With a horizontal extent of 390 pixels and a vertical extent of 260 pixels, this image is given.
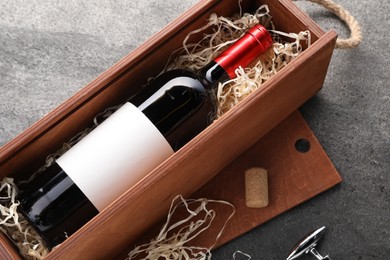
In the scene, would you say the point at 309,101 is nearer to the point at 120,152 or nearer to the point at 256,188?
the point at 256,188

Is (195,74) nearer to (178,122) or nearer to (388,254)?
(178,122)

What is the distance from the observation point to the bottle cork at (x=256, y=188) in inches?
42.2

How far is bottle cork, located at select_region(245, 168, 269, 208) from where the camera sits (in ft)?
3.51

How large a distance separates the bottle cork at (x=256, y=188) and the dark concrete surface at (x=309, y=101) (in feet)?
0.19

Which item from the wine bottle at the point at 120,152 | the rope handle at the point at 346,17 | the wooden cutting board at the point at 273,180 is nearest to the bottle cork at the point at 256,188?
the wooden cutting board at the point at 273,180

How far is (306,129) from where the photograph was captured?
1152 millimetres

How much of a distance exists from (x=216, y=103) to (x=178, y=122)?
0.35 ft

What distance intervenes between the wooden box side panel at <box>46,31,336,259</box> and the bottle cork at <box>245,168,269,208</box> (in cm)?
5

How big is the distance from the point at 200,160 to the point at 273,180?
21 centimetres

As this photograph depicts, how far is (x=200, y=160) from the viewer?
97cm

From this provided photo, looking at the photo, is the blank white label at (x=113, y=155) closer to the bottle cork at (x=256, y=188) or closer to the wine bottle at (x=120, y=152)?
the wine bottle at (x=120, y=152)

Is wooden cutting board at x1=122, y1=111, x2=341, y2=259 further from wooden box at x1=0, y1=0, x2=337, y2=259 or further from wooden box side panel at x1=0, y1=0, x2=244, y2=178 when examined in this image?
wooden box side panel at x1=0, y1=0, x2=244, y2=178

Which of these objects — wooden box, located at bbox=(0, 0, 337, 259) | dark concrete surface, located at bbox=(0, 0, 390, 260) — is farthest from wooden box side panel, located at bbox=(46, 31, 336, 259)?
dark concrete surface, located at bbox=(0, 0, 390, 260)

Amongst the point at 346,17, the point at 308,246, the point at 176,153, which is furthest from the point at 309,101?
the point at 176,153
